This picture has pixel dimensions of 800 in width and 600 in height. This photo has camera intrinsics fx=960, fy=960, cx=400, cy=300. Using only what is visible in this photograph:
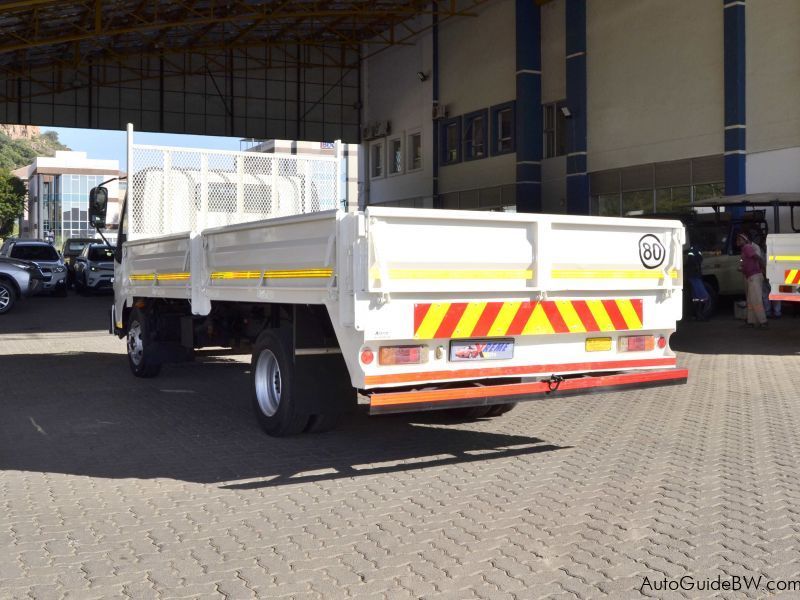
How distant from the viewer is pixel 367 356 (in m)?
6.19

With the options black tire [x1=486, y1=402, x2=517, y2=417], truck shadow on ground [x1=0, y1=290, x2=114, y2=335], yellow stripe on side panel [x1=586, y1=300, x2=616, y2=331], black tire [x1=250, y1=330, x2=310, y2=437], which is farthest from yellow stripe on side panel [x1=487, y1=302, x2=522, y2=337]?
truck shadow on ground [x1=0, y1=290, x2=114, y2=335]

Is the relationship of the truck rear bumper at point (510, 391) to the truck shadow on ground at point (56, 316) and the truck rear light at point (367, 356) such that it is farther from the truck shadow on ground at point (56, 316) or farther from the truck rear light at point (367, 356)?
the truck shadow on ground at point (56, 316)

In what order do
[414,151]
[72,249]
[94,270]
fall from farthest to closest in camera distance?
[414,151], [72,249], [94,270]

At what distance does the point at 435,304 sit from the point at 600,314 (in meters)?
1.46

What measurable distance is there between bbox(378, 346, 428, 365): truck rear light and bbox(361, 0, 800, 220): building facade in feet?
62.8

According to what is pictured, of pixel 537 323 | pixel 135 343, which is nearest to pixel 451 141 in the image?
pixel 135 343

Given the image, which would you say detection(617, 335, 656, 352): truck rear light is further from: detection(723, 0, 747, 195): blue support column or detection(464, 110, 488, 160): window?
detection(464, 110, 488, 160): window

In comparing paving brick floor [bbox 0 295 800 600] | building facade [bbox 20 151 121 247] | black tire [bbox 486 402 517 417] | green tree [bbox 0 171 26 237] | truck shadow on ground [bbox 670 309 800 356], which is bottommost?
paving brick floor [bbox 0 295 800 600]

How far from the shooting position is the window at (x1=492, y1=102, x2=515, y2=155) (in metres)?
32.9

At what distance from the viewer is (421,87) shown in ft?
126

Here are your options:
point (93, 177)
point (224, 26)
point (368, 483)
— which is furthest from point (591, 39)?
point (93, 177)

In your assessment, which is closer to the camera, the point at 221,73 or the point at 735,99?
the point at 735,99

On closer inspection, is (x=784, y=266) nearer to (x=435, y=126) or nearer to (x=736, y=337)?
(x=736, y=337)

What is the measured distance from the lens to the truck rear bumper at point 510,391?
20.2 ft
